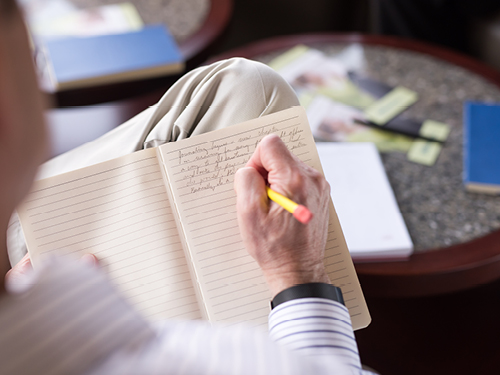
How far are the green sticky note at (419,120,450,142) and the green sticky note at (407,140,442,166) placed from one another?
2cm

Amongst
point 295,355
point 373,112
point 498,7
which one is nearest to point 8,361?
point 295,355

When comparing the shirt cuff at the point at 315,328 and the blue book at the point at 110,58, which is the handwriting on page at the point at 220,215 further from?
the blue book at the point at 110,58

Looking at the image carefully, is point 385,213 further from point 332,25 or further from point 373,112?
point 332,25

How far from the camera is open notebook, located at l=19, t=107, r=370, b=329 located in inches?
17.0

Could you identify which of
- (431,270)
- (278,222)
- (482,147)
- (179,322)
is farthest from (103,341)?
(482,147)

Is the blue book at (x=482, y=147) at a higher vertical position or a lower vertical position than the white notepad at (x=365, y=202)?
lower

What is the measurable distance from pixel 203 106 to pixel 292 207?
15 centimetres

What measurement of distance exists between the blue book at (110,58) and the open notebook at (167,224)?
644 millimetres

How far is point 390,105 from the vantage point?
1004mm

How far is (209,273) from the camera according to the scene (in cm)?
44

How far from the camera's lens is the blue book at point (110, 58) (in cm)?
101

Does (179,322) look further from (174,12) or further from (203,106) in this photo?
(174,12)

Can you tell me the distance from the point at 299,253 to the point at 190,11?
3.24 feet

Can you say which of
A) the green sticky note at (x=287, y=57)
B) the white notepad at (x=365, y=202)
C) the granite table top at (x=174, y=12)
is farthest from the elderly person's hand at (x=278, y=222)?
the granite table top at (x=174, y=12)
